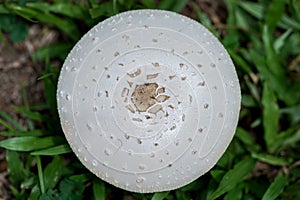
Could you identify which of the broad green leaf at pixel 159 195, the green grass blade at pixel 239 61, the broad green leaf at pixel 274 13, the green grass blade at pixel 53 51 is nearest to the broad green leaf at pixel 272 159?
the green grass blade at pixel 239 61

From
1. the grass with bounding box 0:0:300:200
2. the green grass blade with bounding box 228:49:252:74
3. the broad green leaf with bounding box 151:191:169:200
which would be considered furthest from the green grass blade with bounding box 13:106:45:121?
the green grass blade with bounding box 228:49:252:74

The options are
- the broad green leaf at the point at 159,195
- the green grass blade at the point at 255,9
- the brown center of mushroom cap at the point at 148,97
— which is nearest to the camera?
the brown center of mushroom cap at the point at 148,97

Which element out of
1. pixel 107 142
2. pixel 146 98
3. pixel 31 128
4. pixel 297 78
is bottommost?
pixel 31 128

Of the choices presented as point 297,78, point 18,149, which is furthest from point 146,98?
point 297,78

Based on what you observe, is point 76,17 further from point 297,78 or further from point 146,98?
point 297,78

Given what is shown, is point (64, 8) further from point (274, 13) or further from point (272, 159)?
point (272, 159)

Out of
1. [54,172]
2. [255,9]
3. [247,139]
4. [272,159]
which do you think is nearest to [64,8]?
[54,172]

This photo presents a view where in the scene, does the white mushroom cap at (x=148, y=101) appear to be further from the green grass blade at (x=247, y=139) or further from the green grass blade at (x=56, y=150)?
the green grass blade at (x=247, y=139)

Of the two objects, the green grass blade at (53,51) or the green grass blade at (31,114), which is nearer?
the green grass blade at (31,114)
